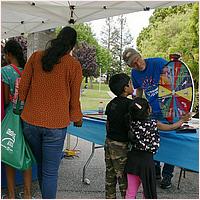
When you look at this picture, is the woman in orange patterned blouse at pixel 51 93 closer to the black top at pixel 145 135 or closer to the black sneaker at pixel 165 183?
the black top at pixel 145 135

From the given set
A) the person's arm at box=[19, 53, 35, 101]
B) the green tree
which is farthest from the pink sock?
the green tree

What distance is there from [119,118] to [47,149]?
548 millimetres

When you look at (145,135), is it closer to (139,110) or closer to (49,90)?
(139,110)

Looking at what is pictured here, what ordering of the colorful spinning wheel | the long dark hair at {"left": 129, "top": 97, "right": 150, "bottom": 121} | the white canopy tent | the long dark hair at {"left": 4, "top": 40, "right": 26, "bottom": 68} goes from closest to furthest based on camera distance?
1. the long dark hair at {"left": 129, "top": 97, "right": 150, "bottom": 121}
2. the colorful spinning wheel
3. the long dark hair at {"left": 4, "top": 40, "right": 26, "bottom": 68}
4. the white canopy tent

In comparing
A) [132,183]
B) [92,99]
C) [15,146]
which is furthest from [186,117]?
[92,99]

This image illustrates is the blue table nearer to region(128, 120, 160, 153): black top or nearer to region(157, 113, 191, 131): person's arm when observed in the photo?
region(157, 113, 191, 131): person's arm

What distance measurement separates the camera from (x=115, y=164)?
2334 mm

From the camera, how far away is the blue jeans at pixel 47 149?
210cm

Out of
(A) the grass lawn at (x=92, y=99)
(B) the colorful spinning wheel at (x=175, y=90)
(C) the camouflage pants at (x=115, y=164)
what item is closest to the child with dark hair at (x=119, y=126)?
(C) the camouflage pants at (x=115, y=164)

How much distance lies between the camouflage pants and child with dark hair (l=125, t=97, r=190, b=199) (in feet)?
0.31

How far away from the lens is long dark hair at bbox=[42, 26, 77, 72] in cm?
201

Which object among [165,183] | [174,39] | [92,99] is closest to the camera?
[165,183]

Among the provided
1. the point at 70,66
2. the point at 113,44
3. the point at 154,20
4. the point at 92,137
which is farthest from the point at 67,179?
the point at 113,44

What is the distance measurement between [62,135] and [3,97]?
59 centimetres
